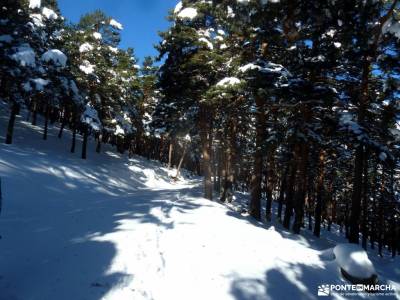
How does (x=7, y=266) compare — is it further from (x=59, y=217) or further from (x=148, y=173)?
(x=148, y=173)

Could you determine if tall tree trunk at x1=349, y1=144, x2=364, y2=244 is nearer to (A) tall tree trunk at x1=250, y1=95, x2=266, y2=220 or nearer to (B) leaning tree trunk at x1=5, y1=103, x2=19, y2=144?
(A) tall tree trunk at x1=250, y1=95, x2=266, y2=220

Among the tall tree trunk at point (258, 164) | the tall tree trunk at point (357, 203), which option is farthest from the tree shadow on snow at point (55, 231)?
the tall tree trunk at point (357, 203)

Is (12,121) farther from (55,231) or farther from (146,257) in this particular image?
(146,257)

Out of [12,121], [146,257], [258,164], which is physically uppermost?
[12,121]

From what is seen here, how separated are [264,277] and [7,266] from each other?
5385 mm

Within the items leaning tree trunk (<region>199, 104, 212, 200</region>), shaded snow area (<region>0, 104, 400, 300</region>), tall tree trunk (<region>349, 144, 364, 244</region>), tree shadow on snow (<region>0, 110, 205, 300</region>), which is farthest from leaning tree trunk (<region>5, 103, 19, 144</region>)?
tall tree trunk (<region>349, 144, 364, 244</region>)

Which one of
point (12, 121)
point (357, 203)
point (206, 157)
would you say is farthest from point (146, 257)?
point (12, 121)

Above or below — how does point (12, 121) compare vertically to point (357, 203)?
above

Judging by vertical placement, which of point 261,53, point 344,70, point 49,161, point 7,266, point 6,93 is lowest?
point 7,266

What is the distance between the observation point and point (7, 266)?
6031 millimetres

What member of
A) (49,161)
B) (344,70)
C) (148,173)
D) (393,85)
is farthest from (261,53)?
(148,173)

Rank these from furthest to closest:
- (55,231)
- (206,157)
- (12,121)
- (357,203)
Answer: (12,121) < (206,157) < (357,203) < (55,231)

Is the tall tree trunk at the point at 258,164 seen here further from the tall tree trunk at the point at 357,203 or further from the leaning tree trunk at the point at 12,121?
the leaning tree trunk at the point at 12,121

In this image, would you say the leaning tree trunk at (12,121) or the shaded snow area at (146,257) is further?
the leaning tree trunk at (12,121)
